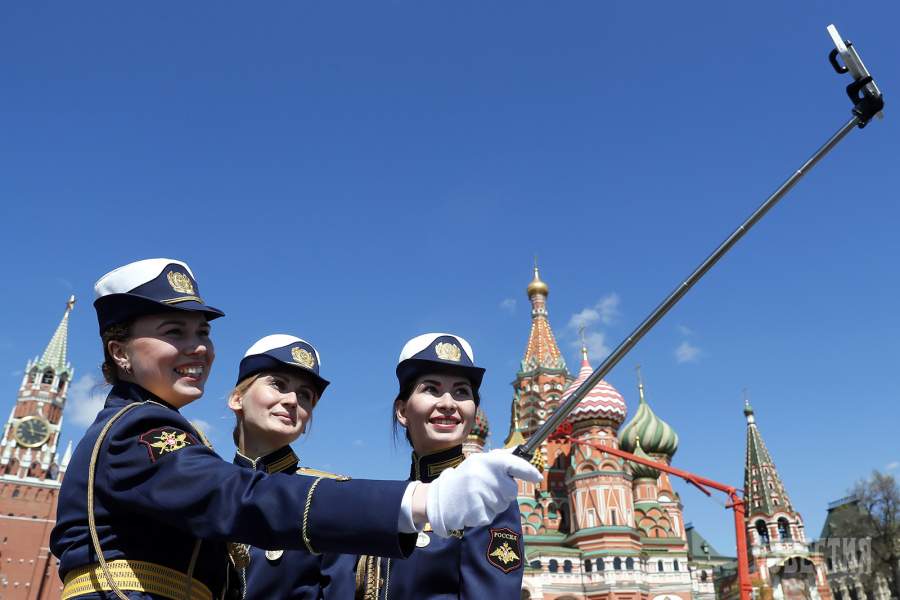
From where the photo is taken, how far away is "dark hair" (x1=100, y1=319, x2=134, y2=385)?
2539 millimetres

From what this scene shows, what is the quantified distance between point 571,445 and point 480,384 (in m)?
35.8

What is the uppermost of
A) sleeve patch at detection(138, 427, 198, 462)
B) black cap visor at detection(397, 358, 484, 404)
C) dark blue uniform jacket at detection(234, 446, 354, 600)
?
black cap visor at detection(397, 358, 484, 404)

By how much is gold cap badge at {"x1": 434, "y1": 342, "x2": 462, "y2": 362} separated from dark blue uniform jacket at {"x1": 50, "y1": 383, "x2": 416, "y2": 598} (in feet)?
5.43

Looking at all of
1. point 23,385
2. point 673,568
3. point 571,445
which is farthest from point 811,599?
point 23,385

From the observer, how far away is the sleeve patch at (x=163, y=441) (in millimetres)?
2074

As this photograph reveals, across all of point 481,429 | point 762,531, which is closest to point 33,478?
point 481,429

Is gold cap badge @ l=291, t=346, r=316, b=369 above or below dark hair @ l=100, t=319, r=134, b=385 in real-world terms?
above

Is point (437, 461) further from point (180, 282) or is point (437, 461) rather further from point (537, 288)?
point (537, 288)

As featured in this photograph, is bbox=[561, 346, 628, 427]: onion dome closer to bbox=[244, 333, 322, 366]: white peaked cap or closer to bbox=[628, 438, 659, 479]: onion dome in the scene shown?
bbox=[628, 438, 659, 479]: onion dome

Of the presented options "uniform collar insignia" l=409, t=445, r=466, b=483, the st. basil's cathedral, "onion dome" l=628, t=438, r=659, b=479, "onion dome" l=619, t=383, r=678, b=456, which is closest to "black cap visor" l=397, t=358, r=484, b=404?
"uniform collar insignia" l=409, t=445, r=466, b=483

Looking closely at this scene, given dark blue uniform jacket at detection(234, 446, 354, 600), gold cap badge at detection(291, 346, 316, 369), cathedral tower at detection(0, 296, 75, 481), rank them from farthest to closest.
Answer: cathedral tower at detection(0, 296, 75, 481) < gold cap badge at detection(291, 346, 316, 369) < dark blue uniform jacket at detection(234, 446, 354, 600)

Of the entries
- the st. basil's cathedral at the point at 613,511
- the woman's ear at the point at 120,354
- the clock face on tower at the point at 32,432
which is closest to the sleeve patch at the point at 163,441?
the woman's ear at the point at 120,354

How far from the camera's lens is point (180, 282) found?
2590 millimetres

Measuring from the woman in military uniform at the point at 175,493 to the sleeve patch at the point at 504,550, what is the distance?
1185 mm
